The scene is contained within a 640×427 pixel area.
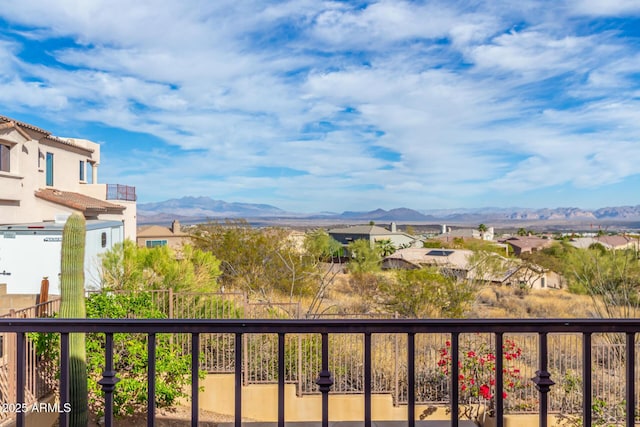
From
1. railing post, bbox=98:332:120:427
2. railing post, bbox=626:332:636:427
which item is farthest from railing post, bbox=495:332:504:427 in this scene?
railing post, bbox=98:332:120:427

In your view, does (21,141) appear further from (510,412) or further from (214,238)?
(510,412)

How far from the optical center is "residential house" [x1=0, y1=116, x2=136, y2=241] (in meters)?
11.3

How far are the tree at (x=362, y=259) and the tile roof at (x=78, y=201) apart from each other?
11160 mm

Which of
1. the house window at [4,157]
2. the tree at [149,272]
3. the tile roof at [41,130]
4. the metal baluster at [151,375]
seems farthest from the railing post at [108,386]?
Answer: the tile roof at [41,130]

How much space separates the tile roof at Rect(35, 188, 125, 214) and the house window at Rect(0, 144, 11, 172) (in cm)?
134

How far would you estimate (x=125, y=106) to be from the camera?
22328 mm

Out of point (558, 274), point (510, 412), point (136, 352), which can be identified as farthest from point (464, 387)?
point (558, 274)

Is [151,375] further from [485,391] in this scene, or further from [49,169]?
[49,169]

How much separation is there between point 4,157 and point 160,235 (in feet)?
57.7

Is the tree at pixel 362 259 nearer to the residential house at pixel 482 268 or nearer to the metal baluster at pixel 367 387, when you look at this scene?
the residential house at pixel 482 268

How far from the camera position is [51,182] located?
14.5 meters

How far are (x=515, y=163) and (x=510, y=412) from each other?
39.3 meters

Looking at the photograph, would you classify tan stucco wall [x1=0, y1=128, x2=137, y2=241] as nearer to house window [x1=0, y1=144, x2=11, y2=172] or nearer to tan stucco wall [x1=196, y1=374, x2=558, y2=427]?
house window [x1=0, y1=144, x2=11, y2=172]

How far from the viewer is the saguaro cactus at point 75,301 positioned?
4.16 m
